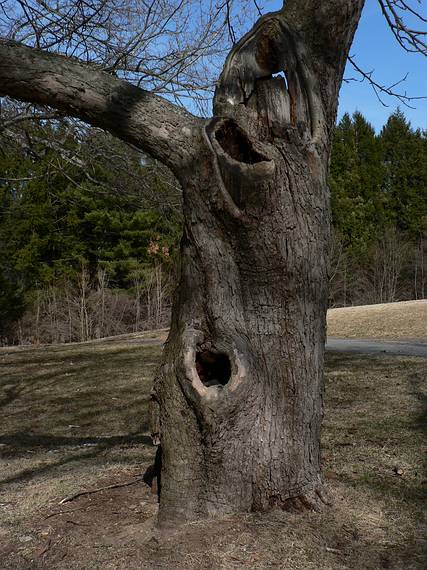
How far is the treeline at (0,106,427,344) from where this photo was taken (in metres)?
8.79

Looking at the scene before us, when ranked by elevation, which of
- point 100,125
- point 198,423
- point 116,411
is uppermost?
point 100,125

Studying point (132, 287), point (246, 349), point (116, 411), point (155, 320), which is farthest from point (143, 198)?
point (132, 287)

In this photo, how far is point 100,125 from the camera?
140 inches

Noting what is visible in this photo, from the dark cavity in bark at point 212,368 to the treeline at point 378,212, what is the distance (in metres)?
30.0

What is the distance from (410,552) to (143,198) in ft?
21.0

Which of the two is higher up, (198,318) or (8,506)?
→ (198,318)

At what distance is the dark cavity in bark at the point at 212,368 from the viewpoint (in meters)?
3.39

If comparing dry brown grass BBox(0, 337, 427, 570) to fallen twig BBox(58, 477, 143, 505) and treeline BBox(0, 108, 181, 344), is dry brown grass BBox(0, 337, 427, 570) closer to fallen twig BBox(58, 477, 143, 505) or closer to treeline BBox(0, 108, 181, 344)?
fallen twig BBox(58, 477, 143, 505)

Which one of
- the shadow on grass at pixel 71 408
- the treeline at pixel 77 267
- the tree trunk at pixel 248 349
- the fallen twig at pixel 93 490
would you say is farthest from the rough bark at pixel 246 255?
the treeline at pixel 77 267

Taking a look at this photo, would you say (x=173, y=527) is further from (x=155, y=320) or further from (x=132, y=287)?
(x=132, y=287)

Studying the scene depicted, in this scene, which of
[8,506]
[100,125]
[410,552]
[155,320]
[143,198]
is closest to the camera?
[410,552]

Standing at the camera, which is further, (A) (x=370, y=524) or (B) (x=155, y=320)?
(B) (x=155, y=320)

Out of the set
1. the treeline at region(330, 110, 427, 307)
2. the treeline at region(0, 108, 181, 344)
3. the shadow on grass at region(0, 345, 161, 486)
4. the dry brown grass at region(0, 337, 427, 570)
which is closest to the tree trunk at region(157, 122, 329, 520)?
the dry brown grass at region(0, 337, 427, 570)

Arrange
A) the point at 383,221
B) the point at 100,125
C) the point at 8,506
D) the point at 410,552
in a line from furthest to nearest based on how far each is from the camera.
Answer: the point at 383,221, the point at 8,506, the point at 100,125, the point at 410,552
